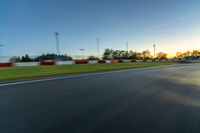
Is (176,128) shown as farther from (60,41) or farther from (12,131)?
(60,41)

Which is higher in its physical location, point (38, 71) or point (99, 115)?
point (38, 71)

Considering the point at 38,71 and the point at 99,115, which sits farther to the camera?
the point at 38,71

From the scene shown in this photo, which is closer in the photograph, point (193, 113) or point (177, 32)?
point (193, 113)

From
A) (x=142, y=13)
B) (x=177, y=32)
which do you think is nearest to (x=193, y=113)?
(x=142, y=13)

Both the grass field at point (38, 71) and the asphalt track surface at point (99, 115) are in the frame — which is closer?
the asphalt track surface at point (99, 115)

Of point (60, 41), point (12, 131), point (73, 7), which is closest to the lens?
point (12, 131)

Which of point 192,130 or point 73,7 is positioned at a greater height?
point 73,7

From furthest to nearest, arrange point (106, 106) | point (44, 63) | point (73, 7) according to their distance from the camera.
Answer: point (73, 7)
point (44, 63)
point (106, 106)

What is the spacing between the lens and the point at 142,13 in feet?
97.9

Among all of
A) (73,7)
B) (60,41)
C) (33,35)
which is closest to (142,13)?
(73,7)

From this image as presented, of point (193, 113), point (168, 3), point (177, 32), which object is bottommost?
point (193, 113)

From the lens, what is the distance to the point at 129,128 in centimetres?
310

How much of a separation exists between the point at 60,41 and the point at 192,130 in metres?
49.1

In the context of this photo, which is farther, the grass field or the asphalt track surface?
the grass field
